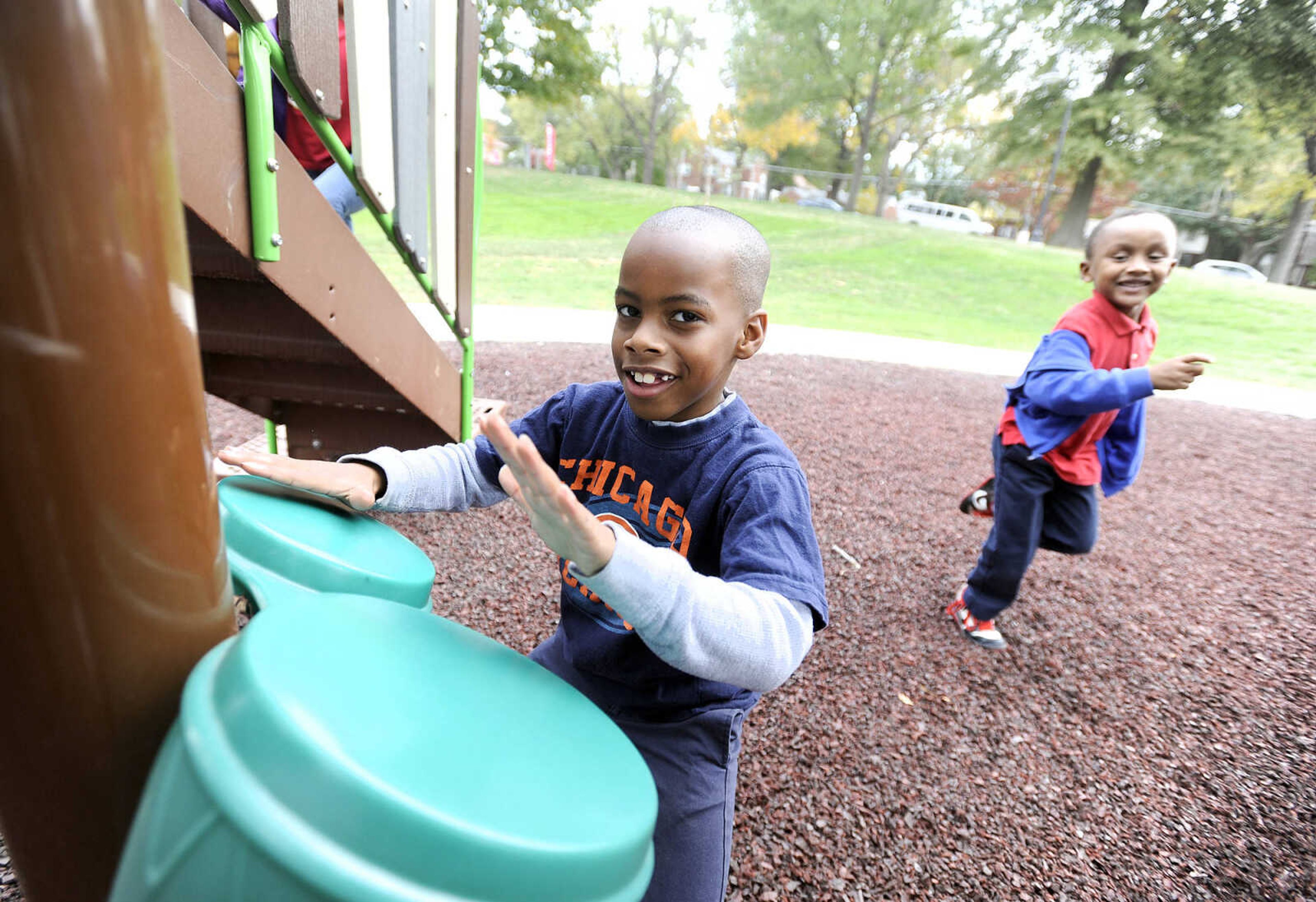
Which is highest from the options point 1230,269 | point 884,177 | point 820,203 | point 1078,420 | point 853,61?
point 853,61

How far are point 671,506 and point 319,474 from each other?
616 mm

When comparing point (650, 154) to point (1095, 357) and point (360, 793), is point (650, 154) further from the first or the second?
point (360, 793)

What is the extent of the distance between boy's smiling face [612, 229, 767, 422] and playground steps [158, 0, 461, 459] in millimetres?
719

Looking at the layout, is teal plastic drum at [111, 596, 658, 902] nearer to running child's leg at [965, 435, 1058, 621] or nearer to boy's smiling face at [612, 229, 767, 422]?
boy's smiling face at [612, 229, 767, 422]

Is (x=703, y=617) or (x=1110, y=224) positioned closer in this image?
(x=703, y=617)

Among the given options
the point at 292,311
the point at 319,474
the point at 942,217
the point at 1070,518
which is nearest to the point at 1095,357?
the point at 1070,518

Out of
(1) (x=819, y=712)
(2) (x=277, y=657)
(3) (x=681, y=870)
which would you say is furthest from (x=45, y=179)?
(1) (x=819, y=712)

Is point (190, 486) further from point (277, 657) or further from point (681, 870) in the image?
point (681, 870)

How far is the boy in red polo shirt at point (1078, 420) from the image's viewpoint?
2637 mm

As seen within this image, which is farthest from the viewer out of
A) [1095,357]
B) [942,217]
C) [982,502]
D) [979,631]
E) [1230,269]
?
[942,217]

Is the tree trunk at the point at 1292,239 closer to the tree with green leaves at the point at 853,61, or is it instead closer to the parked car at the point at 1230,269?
the parked car at the point at 1230,269

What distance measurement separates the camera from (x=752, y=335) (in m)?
1.47

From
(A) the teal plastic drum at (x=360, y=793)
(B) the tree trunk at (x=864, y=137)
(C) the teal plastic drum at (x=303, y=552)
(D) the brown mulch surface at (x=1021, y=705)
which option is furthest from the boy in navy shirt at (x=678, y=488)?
(B) the tree trunk at (x=864, y=137)

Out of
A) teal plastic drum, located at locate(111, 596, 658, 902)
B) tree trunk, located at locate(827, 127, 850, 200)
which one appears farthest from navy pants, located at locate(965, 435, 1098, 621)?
tree trunk, located at locate(827, 127, 850, 200)
